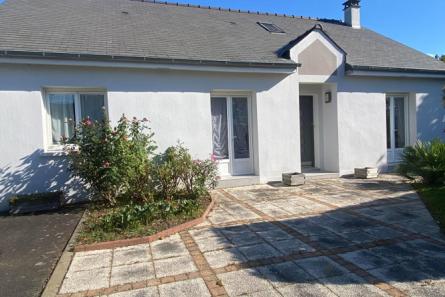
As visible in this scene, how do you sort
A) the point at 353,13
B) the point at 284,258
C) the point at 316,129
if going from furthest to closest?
1. the point at 353,13
2. the point at 316,129
3. the point at 284,258

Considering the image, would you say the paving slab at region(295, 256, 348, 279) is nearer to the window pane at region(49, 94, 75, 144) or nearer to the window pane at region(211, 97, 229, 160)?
the window pane at region(211, 97, 229, 160)

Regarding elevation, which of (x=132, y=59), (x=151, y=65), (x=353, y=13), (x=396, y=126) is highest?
(x=353, y=13)

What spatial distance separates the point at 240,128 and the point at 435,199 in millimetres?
5542

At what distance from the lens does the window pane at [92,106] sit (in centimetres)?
894

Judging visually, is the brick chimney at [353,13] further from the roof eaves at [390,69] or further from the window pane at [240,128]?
the window pane at [240,128]

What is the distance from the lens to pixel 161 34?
1059 cm

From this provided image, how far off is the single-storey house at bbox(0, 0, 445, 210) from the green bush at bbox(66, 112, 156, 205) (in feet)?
3.38

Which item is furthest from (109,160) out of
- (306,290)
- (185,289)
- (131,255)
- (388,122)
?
(388,122)

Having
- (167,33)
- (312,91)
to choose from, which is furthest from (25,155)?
(312,91)

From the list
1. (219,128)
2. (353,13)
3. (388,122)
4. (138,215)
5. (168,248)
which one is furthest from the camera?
(353,13)

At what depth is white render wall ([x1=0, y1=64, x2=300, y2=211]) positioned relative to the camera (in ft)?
26.5

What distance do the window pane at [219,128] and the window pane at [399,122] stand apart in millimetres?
6925

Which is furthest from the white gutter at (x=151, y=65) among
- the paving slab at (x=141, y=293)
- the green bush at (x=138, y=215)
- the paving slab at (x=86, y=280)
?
the paving slab at (x=141, y=293)

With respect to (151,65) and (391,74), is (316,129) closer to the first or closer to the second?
(391,74)
